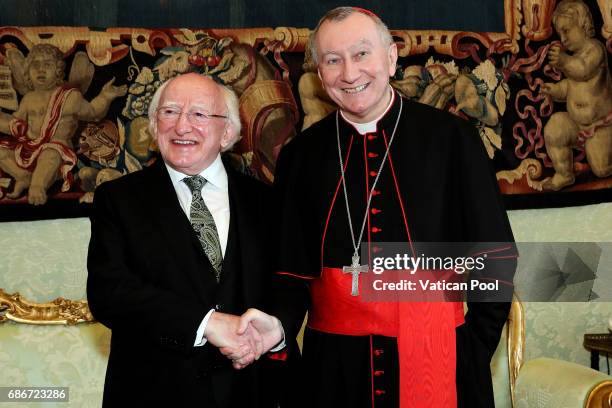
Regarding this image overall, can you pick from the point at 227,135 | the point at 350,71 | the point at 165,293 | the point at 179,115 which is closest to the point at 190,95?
the point at 179,115

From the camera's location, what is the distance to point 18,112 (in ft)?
10.2

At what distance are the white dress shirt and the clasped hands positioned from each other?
26 centimetres

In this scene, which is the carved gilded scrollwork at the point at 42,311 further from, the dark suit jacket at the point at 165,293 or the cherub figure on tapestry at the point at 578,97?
the cherub figure on tapestry at the point at 578,97

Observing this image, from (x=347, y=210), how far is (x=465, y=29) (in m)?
1.43

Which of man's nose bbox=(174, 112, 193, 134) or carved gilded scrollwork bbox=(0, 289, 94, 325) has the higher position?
man's nose bbox=(174, 112, 193, 134)

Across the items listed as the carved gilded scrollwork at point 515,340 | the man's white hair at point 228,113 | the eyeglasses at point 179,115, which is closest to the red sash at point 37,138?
the man's white hair at point 228,113

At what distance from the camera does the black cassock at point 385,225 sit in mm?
2318

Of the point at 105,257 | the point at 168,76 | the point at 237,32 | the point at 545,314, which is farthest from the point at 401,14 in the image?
the point at 105,257

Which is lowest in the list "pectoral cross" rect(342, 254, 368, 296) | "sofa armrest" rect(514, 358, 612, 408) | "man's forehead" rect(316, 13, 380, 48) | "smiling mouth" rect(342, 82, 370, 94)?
"sofa armrest" rect(514, 358, 612, 408)

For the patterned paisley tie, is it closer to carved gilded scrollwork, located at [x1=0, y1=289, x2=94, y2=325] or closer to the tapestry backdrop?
the tapestry backdrop

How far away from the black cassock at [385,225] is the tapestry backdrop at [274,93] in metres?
0.85

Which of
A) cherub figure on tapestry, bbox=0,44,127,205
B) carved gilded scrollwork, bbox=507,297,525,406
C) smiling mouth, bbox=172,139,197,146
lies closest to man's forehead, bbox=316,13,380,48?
smiling mouth, bbox=172,139,197,146

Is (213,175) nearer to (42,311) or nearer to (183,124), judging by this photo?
(183,124)

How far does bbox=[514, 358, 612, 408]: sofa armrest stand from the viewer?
2781 millimetres
